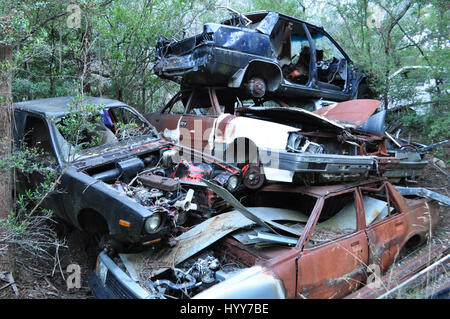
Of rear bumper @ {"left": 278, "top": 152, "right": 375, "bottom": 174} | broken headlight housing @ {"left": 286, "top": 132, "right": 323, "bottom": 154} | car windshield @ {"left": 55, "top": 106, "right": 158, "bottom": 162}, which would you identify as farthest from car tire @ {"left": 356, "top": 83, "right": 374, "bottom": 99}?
car windshield @ {"left": 55, "top": 106, "right": 158, "bottom": 162}

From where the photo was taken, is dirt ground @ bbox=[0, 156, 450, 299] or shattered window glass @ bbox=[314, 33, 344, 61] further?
shattered window glass @ bbox=[314, 33, 344, 61]

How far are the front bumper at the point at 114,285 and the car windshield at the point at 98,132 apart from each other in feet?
4.44

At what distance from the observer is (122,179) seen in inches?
159

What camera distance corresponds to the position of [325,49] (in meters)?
7.12

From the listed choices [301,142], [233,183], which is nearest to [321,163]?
[301,142]

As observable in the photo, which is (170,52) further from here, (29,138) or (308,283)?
(308,283)

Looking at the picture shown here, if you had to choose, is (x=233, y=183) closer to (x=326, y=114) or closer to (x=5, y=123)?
(x=326, y=114)

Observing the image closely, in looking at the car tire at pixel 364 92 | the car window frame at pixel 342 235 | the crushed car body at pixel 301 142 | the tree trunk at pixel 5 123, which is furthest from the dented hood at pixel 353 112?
the tree trunk at pixel 5 123

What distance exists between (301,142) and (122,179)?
2.24 meters

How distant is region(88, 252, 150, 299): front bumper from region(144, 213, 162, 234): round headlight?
433 mm

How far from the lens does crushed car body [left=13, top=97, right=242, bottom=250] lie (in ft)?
10.6

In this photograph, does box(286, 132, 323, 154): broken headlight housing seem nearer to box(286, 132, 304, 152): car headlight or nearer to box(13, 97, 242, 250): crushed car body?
box(286, 132, 304, 152): car headlight

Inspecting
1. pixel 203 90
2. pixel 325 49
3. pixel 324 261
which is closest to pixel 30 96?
pixel 203 90

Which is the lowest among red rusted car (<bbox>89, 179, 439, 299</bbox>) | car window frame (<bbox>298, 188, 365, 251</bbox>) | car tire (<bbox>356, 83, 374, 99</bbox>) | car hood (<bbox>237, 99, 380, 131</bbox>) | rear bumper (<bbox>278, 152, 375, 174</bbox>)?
red rusted car (<bbox>89, 179, 439, 299</bbox>)
